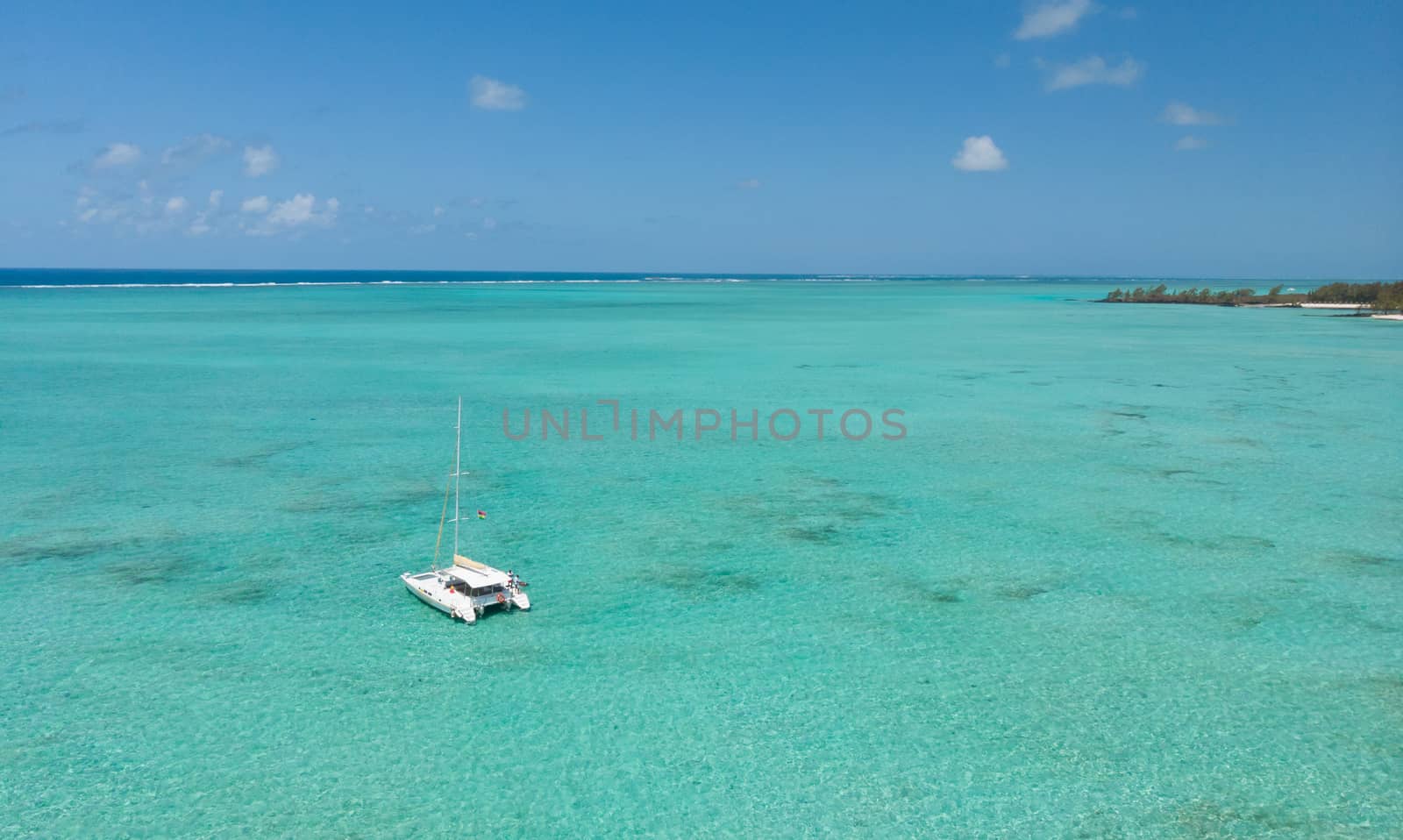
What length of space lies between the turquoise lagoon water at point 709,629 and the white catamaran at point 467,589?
0.41 m

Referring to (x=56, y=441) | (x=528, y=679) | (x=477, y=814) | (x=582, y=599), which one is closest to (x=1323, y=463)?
(x=582, y=599)

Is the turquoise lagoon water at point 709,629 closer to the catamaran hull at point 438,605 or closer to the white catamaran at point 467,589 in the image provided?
the catamaran hull at point 438,605

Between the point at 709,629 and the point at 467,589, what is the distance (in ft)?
15.6

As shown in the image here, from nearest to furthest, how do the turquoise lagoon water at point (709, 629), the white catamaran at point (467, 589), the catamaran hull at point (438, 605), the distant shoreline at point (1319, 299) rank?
the turquoise lagoon water at point (709, 629) < the catamaran hull at point (438, 605) < the white catamaran at point (467, 589) < the distant shoreline at point (1319, 299)

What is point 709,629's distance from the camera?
18578 mm

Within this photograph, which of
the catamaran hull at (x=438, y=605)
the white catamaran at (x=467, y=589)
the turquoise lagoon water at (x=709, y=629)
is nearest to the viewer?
the turquoise lagoon water at (x=709, y=629)

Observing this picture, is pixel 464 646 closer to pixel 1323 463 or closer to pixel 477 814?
pixel 477 814

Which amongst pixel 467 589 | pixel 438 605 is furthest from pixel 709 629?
pixel 438 605

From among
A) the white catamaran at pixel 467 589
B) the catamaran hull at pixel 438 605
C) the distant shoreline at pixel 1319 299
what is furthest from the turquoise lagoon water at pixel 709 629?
the distant shoreline at pixel 1319 299

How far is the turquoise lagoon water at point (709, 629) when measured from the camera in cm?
1334

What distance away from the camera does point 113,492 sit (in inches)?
1053

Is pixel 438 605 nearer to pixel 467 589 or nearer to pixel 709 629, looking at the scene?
pixel 467 589

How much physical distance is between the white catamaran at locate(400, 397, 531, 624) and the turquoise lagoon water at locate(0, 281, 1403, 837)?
41cm

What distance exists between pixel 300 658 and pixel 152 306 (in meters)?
116
